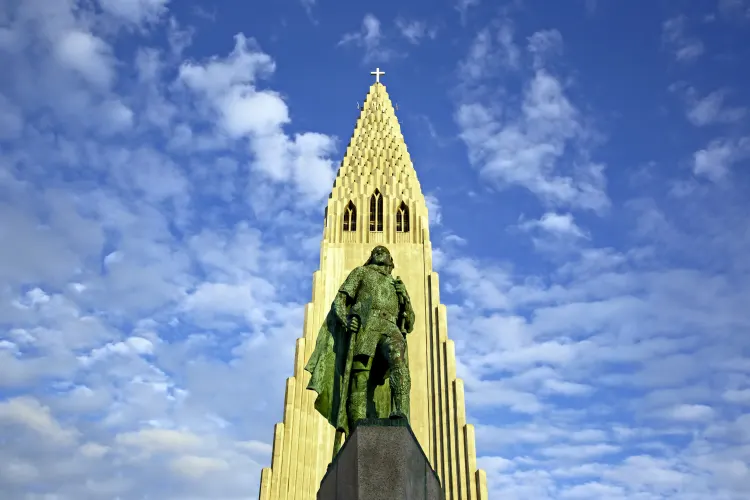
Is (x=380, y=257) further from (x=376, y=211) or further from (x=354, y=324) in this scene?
(x=376, y=211)

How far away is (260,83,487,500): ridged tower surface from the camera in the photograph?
24.7m

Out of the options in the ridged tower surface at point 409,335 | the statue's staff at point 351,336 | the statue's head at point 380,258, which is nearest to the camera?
the statue's staff at point 351,336

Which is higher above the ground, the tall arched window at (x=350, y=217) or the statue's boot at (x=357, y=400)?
the tall arched window at (x=350, y=217)

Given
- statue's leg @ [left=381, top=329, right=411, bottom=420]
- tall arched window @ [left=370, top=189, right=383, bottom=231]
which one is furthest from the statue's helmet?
tall arched window @ [left=370, top=189, right=383, bottom=231]

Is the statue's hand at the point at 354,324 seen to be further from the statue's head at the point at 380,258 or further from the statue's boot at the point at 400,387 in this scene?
the statue's head at the point at 380,258

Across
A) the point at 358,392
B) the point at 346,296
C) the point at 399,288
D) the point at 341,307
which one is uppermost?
the point at 399,288

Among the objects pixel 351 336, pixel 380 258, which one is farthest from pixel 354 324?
pixel 380 258

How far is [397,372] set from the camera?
328 inches

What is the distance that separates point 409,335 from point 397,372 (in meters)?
20.3

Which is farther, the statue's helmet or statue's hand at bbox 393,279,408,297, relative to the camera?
the statue's helmet

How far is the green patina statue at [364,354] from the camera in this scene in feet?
27.7

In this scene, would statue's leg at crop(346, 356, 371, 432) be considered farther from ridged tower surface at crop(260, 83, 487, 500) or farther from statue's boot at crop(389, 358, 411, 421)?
ridged tower surface at crop(260, 83, 487, 500)

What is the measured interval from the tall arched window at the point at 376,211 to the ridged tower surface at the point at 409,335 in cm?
7

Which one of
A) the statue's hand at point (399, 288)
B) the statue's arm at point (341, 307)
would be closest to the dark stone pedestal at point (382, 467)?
the statue's arm at point (341, 307)
